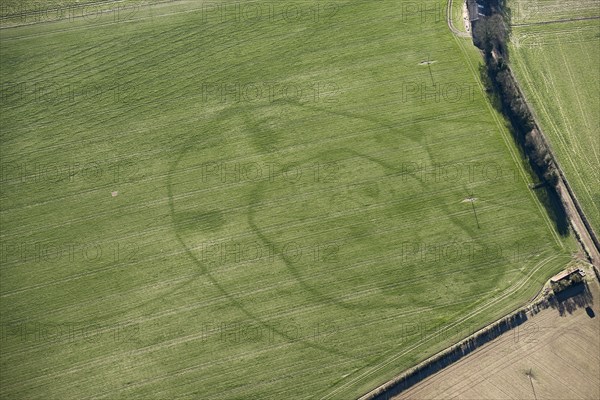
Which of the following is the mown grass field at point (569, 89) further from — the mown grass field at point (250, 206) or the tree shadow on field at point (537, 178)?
the mown grass field at point (250, 206)

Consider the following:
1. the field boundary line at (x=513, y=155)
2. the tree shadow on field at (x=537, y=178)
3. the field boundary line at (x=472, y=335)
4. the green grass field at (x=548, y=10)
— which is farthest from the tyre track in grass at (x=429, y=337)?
the green grass field at (x=548, y=10)

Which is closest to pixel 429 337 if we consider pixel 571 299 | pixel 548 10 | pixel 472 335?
pixel 472 335

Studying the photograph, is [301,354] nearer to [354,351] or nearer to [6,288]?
[354,351]

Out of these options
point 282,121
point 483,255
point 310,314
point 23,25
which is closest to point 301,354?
point 310,314

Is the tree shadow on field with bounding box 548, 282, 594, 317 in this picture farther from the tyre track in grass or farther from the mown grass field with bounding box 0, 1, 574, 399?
the tyre track in grass

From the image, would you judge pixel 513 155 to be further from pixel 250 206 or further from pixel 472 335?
pixel 250 206

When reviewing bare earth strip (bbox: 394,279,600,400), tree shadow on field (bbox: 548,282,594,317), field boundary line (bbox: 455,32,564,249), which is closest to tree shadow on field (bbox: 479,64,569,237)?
field boundary line (bbox: 455,32,564,249)
